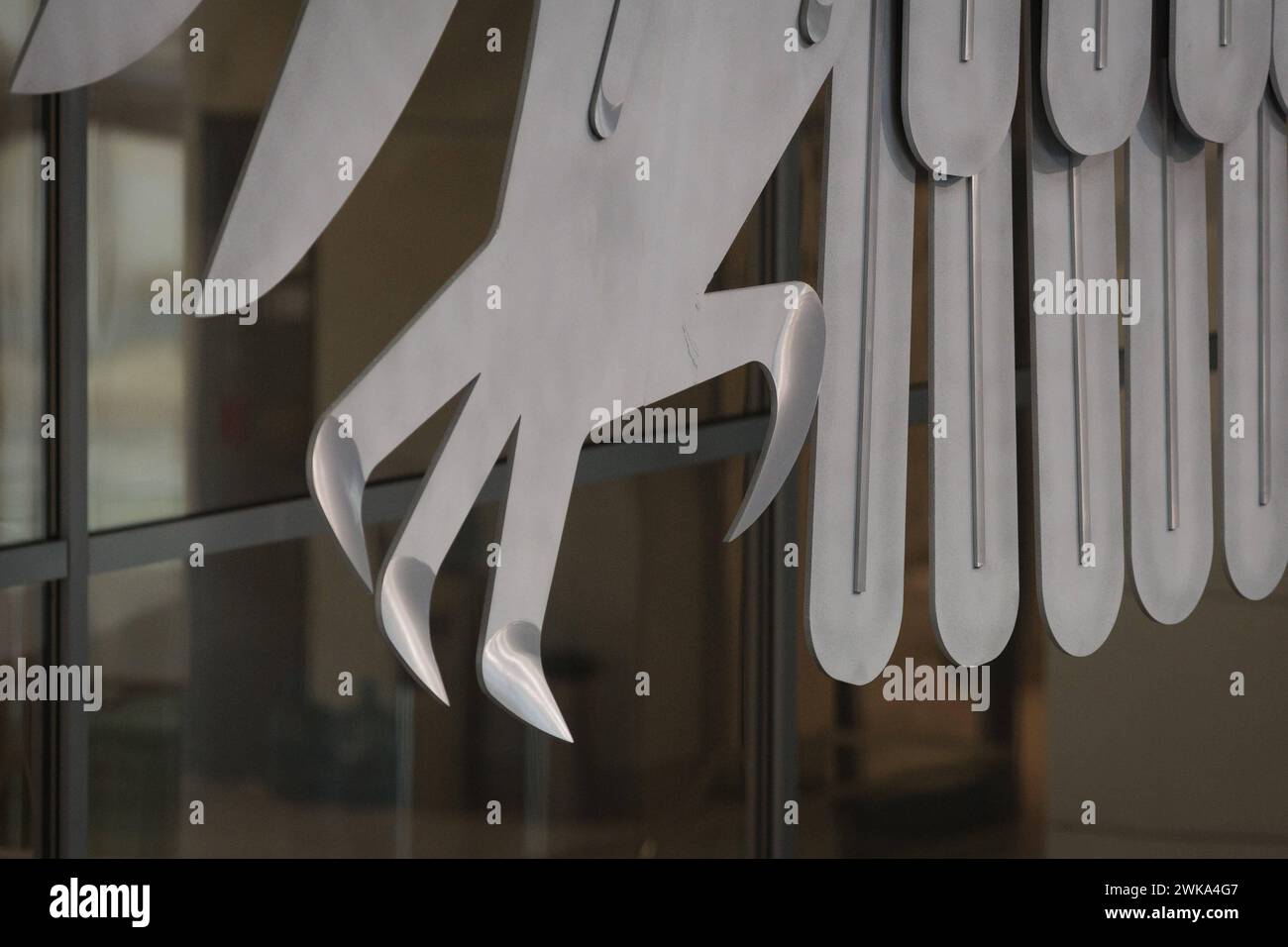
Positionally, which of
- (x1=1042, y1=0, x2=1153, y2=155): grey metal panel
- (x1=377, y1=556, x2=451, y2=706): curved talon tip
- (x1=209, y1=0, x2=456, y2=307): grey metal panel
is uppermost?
(x1=1042, y1=0, x2=1153, y2=155): grey metal panel

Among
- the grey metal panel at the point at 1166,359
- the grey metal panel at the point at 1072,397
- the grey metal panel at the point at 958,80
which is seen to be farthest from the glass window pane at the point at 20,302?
the grey metal panel at the point at 1166,359

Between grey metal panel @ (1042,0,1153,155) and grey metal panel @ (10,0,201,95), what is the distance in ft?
3.29

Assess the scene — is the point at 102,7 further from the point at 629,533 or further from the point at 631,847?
the point at 631,847

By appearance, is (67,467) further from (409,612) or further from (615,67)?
(615,67)

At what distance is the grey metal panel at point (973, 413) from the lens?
157 centimetres

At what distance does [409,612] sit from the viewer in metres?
1.33

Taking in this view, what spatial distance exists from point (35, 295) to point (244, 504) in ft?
1.68

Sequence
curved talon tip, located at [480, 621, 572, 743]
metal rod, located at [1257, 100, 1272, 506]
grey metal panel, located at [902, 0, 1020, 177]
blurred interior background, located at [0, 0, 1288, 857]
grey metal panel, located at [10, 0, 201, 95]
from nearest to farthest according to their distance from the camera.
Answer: grey metal panel, located at [10, 0, 201, 95], curved talon tip, located at [480, 621, 572, 743], grey metal panel, located at [902, 0, 1020, 177], metal rod, located at [1257, 100, 1272, 506], blurred interior background, located at [0, 0, 1288, 857]

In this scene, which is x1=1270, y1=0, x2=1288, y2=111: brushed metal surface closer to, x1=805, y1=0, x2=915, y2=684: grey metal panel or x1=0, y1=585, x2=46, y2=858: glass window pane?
x1=805, y1=0, x2=915, y2=684: grey metal panel

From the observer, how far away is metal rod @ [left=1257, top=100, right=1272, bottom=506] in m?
1.72

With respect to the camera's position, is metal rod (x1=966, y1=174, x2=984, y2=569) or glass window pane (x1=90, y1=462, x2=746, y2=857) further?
glass window pane (x1=90, y1=462, x2=746, y2=857)

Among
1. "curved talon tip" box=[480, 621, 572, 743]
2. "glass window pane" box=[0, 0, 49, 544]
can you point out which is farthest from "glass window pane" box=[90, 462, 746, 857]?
"curved talon tip" box=[480, 621, 572, 743]

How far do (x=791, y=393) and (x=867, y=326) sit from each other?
0.14 metres
